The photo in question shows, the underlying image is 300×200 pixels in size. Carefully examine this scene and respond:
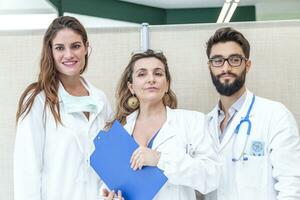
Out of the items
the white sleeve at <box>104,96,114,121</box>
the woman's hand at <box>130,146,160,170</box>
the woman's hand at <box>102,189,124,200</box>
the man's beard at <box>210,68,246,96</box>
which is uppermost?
the man's beard at <box>210,68,246,96</box>

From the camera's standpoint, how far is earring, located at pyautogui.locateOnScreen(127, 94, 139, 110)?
68.2 inches

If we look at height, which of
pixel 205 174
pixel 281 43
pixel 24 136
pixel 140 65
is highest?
pixel 281 43

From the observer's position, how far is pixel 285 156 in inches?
59.0

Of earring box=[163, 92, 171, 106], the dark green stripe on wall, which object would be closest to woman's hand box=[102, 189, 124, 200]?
earring box=[163, 92, 171, 106]

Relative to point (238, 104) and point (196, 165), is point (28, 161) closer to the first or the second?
point (196, 165)

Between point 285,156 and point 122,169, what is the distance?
0.63 metres

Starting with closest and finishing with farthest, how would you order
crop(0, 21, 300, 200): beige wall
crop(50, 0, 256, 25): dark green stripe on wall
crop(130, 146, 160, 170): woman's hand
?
crop(130, 146, 160, 170): woman's hand
crop(0, 21, 300, 200): beige wall
crop(50, 0, 256, 25): dark green stripe on wall

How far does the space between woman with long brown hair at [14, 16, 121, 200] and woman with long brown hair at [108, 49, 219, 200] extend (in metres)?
0.15

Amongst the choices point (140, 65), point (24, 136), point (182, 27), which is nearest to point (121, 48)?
point (182, 27)

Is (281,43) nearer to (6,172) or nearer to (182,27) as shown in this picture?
(182,27)

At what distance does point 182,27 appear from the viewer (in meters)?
2.07

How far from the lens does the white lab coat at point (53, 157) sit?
1.51m

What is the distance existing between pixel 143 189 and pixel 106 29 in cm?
100

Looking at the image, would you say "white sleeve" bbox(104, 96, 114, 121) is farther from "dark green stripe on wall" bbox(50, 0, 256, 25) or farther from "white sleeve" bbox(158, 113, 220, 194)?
"dark green stripe on wall" bbox(50, 0, 256, 25)
